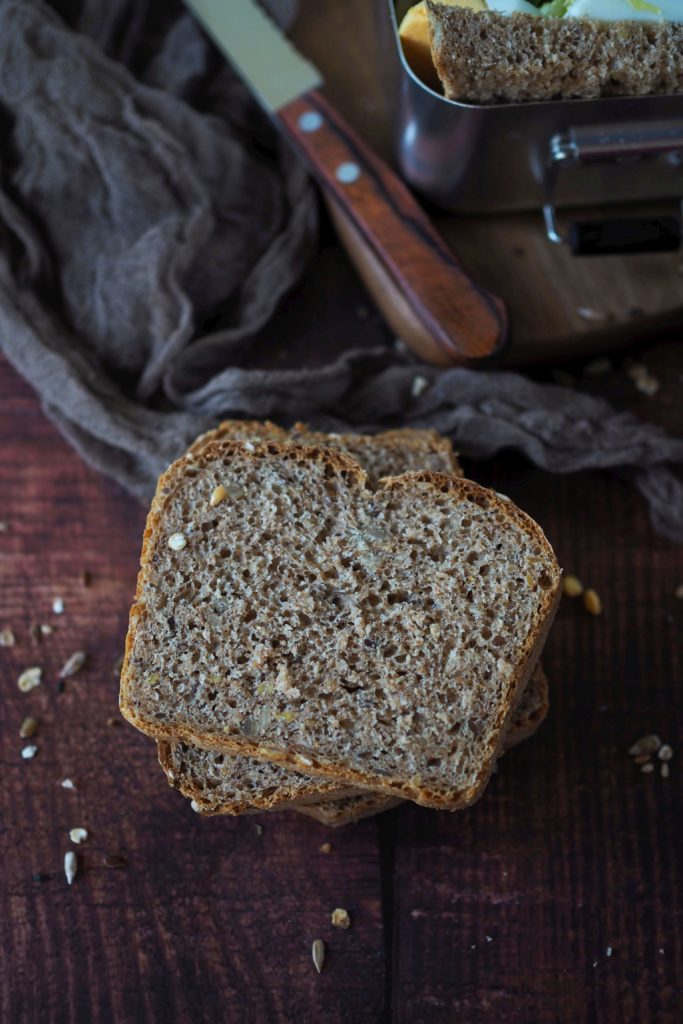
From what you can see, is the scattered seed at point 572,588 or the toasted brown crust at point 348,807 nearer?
the toasted brown crust at point 348,807

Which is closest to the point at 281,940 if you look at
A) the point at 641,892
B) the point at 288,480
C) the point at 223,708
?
the point at 223,708

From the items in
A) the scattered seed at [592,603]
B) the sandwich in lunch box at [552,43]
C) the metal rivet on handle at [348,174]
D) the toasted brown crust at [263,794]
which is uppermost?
the sandwich in lunch box at [552,43]

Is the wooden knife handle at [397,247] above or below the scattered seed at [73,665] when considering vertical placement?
above

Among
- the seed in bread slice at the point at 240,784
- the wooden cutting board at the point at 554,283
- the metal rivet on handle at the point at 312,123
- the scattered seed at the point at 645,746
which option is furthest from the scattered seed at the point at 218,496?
the scattered seed at the point at 645,746

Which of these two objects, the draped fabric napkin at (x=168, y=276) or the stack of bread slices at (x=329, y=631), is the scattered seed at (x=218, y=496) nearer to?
the stack of bread slices at (x=329, y=631)

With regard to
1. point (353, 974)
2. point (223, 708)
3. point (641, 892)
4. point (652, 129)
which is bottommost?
point (641, 892)

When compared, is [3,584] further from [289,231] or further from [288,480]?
[289,231]

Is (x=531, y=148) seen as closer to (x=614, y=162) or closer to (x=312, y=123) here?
(x=614, y=162)

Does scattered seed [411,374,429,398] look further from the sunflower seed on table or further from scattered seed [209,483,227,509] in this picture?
the sunflower seed on table
